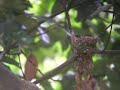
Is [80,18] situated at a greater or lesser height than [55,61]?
greater

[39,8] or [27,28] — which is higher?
[27,28]

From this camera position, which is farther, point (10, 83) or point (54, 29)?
point (54, 29)

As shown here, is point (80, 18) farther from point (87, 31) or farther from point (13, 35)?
point (13, 35)

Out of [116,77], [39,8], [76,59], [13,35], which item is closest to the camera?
[13,35]

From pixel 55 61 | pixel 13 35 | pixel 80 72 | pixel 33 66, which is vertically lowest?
pixel 55 61

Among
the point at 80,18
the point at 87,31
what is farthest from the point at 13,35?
the point at 87,31

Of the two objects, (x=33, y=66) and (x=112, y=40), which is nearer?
(x=33, y=66)

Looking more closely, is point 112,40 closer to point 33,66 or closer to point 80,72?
point 33,66

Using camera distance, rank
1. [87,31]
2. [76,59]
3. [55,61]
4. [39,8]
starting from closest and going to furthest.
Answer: [76,59], [87,31], [39,8], [55,61]

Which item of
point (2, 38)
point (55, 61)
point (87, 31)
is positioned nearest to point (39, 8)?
point (87, 31)
